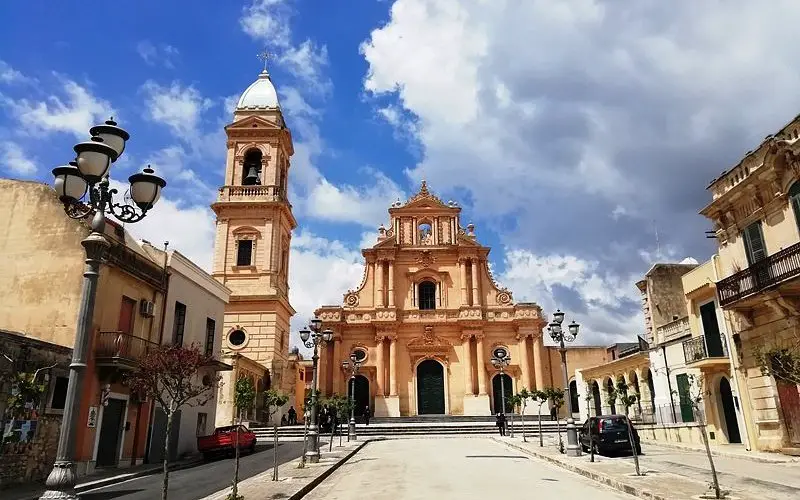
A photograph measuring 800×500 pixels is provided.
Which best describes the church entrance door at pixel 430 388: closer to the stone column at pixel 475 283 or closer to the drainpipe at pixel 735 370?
the stone column at pixel 475 283

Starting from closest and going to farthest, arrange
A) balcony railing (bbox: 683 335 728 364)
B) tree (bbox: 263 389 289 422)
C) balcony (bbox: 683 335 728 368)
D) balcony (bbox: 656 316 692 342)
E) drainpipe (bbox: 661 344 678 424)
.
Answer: balcony (bbox: 683 335 728 368)
balcony railing (bbox: 683 335 728 364)
balcony (bbox: 656 316 692 342)
drainpipe (bbox: 661 344 678 424)
tree (bbox: 263 389 289 422)

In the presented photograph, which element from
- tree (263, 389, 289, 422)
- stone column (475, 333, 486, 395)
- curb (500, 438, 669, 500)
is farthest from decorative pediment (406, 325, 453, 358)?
curb (500, 438, 669, 500)

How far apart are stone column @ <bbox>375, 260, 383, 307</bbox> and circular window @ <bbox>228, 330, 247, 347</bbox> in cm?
1126

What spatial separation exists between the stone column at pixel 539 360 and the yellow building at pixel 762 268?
21.8m

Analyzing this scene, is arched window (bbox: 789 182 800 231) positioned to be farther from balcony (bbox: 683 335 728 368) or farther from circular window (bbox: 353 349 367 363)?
circular window (bbox: 353 349 367 363)

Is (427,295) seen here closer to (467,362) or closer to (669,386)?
(467,362)

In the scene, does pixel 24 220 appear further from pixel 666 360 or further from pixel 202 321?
pixel 666 360

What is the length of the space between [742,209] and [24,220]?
878 inches

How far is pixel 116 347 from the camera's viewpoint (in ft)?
55.8

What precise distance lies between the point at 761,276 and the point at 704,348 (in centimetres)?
514

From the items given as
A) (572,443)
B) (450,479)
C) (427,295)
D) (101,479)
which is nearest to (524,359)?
(427,295)

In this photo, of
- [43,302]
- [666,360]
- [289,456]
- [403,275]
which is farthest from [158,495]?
[403,275]

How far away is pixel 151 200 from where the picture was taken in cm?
763

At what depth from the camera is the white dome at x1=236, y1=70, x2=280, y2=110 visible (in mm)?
41281
